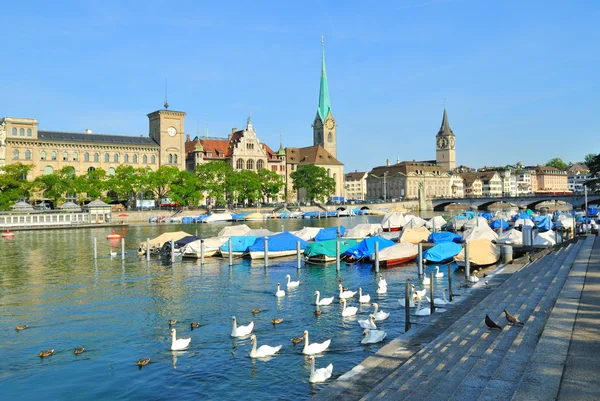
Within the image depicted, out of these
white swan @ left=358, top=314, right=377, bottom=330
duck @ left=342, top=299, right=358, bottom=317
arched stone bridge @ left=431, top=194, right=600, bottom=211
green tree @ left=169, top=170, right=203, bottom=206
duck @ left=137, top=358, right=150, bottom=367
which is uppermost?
green tree @ left=169, top=170, right=203, bottom=206

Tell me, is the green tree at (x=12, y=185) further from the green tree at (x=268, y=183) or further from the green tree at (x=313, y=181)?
the green tree at (x=313, y=181)

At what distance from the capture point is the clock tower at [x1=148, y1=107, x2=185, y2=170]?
5487 inches

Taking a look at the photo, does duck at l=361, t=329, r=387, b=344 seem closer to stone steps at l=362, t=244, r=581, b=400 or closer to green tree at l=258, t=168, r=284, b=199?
stone steps at l=362, t=244, r=581, b=400

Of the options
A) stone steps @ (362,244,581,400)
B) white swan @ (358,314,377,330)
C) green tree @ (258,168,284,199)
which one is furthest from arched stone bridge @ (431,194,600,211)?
white swan @ (358,314,377,330)

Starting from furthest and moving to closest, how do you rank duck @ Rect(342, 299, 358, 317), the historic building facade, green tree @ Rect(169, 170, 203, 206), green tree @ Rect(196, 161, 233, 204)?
green tree @ Rect(196, 161, 233, 204)
green tree @ Rect(169, 170, 203, 206)
the historic building facade
duck @ Rect(342, 299, 358, 317)

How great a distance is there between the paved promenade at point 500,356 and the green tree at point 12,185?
99.3m

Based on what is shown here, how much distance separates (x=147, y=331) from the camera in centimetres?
2388

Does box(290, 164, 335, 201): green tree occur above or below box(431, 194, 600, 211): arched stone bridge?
above

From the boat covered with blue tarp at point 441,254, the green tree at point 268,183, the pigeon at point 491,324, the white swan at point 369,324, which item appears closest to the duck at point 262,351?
the white swan at point 369,324

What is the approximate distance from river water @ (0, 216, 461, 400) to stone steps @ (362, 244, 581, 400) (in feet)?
11.4

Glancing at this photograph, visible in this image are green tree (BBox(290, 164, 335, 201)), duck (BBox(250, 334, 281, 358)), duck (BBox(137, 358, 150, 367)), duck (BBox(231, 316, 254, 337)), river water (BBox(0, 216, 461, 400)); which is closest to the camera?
river water (BBox(0, 216, 461, 400))

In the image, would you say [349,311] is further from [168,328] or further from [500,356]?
[500,356]

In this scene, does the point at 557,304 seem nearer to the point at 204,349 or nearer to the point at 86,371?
the point at 204,349

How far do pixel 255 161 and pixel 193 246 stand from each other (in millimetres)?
108675
